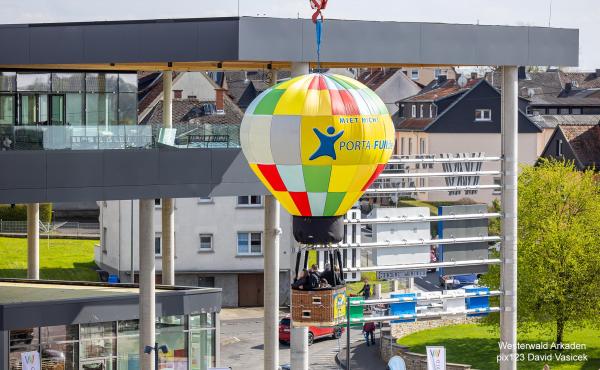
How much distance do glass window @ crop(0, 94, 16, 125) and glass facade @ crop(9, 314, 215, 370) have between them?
17.5 feet

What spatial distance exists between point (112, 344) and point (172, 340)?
1.69 metres

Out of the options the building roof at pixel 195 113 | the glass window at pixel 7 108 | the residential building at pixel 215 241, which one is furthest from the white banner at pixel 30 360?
the residential building at pixel 215 241

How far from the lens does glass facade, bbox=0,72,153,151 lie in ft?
127

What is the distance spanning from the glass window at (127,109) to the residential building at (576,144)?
2322 inches

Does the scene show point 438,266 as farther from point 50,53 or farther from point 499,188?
point 50,53

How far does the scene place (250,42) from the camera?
33.7 metres

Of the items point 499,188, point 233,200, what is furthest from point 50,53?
point 233,200

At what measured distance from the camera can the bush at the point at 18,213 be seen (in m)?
83.1

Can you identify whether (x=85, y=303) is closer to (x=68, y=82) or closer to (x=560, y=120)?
(x=68, y=82)

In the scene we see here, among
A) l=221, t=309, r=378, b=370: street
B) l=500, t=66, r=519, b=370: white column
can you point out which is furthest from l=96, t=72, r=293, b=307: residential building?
l=500, t=66, r=519, b=370: white column

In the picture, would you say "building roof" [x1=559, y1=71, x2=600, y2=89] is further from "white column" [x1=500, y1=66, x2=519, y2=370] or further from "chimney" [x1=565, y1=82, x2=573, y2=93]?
"white column" [x1=500, y1=66, x2=519, y2=370]

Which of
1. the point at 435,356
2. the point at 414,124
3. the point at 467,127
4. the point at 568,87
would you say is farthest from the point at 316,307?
the point at 568,87

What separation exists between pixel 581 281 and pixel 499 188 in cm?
1715

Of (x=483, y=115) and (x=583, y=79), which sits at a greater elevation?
(x=583, y=79)
